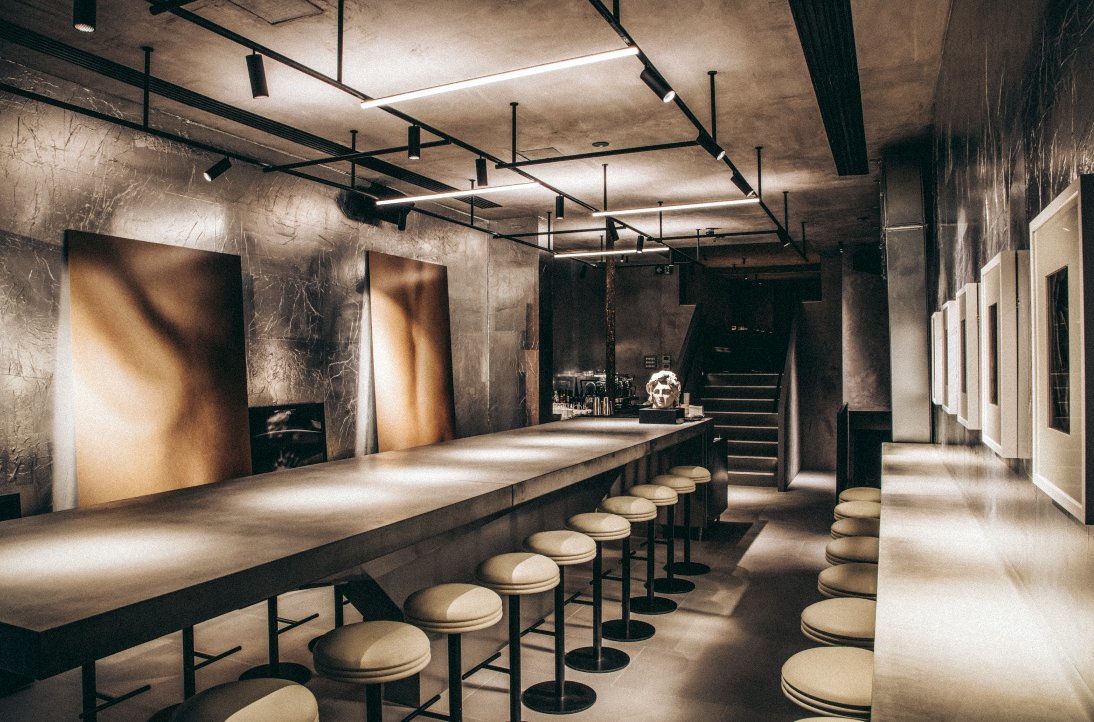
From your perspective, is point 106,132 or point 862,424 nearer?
point 106,132

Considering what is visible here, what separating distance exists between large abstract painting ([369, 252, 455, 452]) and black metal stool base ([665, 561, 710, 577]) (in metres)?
2.70

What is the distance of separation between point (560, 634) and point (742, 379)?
8.99 m

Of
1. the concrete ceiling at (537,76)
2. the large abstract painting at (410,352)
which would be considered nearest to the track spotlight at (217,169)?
the concrete ceiling at (537,76)

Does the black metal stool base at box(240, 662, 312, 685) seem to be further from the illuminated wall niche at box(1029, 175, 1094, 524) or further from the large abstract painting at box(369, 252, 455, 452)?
the illuminated wall niche at box(1029, 175, 1094, 524)

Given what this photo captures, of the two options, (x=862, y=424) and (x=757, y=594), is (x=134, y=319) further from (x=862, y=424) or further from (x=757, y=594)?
(x=862, y=424)

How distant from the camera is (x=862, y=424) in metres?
6.73

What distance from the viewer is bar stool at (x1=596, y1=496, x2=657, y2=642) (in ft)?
13.2

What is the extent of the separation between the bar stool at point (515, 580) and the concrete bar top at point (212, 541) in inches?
9.7

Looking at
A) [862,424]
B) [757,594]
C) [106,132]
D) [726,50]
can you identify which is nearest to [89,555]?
[106,132]

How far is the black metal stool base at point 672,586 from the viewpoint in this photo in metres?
4.93

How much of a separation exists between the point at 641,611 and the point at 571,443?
123cm

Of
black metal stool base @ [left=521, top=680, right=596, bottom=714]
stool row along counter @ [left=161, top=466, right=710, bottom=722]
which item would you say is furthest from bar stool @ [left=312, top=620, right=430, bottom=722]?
black metal stool base @ [left=521, top=680, right=596, bottom=714]


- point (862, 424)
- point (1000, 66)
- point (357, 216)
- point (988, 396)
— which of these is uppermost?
point (357, 216)

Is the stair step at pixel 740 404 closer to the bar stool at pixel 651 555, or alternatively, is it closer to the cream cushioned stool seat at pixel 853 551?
the bar stool at pixel 651 555
